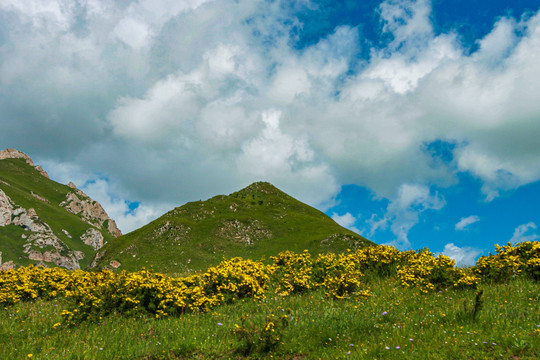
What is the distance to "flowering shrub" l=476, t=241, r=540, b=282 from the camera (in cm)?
1227

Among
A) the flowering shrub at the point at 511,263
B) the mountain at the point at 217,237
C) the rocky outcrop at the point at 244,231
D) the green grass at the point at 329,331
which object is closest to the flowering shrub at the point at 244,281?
the flowering shrub at the point at 511,263

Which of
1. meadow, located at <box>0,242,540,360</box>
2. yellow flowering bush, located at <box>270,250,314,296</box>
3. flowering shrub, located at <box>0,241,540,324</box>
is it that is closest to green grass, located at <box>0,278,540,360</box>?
meadow, located at <box>0,242,540,360</box>

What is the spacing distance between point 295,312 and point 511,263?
8.44m

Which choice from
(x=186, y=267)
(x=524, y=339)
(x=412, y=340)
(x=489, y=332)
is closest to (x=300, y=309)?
(x=412, y=340)

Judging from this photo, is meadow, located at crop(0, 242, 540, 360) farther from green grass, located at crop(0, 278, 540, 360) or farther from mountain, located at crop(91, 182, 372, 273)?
mountain, located at crop(91, 182, 372, 273)

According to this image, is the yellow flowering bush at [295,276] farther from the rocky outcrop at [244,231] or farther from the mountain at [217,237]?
the rocky outcrop at [244,231]

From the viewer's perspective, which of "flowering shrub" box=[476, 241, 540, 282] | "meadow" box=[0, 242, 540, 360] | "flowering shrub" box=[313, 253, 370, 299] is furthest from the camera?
"flowering shrub" box=[476, 241, 540, 282]

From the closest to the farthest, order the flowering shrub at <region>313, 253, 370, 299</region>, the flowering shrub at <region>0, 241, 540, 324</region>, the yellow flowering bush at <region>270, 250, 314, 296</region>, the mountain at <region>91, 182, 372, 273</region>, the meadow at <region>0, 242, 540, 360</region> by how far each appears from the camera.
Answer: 1. the meadow at <region>0, 242, 540, 360</region>
2. the flowering shrub at <region>0, 241, 540, 324</region>
3. the flowering shrub at <region>313, 253, 370, 299</region>
4. the yellow flowering bush at <region>270, 250, 314, 296</region>
5. the mountain at <region>91, 182, 372, 273</region>

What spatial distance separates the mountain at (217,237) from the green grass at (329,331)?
39442mm

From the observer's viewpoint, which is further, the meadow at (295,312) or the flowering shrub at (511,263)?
the flowering shrub at (511,263)

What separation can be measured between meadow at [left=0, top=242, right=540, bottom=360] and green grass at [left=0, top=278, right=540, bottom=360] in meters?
0.03

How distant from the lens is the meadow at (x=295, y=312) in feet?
24.2

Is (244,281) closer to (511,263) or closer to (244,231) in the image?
(511,263)

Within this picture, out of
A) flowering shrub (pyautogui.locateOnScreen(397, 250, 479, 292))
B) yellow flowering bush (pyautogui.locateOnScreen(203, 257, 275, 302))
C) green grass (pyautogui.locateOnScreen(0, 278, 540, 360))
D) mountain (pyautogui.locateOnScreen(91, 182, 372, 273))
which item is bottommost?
green grass (pyautogui.locateOnScreen(0, 278, 540, 360))
